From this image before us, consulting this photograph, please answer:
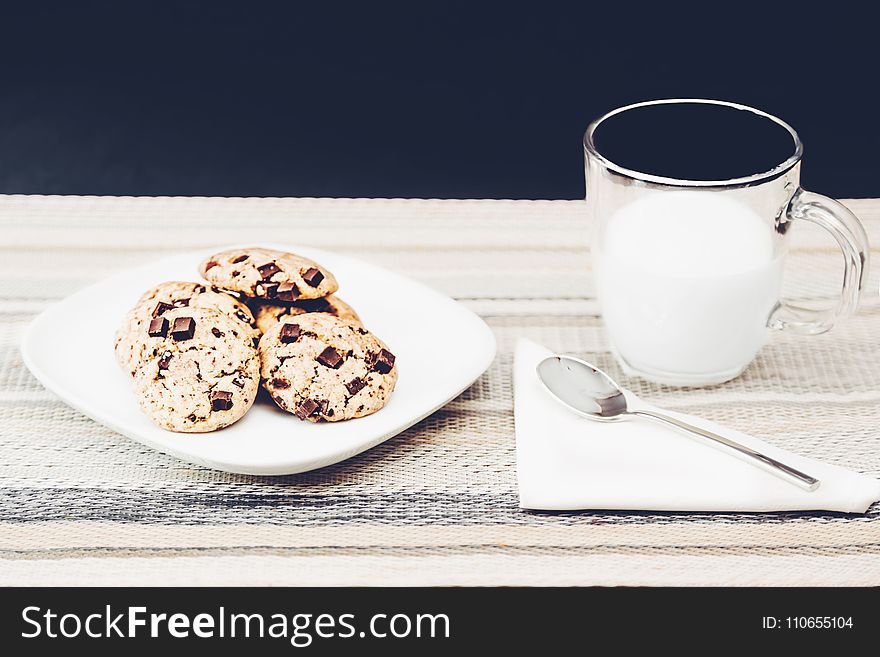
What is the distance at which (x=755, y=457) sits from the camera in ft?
3.48

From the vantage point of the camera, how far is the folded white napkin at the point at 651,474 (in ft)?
3.40

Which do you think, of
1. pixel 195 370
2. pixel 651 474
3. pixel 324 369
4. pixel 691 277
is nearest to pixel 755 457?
pixel 651 474

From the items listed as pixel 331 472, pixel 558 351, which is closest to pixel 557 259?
pixel 558 351

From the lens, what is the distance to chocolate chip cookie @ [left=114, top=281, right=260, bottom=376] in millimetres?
1133

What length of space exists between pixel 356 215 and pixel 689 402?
65 cm

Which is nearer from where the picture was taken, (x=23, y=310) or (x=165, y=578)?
(x=165, y=578)

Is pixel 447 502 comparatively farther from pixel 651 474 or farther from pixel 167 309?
pixel 167 309

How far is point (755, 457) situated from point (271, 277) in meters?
0.52

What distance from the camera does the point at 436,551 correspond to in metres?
1.00

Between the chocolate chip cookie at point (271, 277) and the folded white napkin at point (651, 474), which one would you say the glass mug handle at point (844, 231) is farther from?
the chocolate chip cookie at point (271, 277)

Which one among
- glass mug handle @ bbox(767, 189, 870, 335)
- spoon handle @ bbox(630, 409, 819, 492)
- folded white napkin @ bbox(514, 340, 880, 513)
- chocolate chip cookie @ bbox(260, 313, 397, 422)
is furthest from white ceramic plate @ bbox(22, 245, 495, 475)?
glass mug handle @ bbox(767, 189, 870, 335)

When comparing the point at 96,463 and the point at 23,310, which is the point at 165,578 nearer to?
the point at 96,463

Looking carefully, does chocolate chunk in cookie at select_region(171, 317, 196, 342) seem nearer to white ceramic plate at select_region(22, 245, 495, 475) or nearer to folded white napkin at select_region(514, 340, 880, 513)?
white ceramic plate at select_region(22, 245, 495, 475)

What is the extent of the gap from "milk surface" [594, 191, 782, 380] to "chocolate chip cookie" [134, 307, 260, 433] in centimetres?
41
